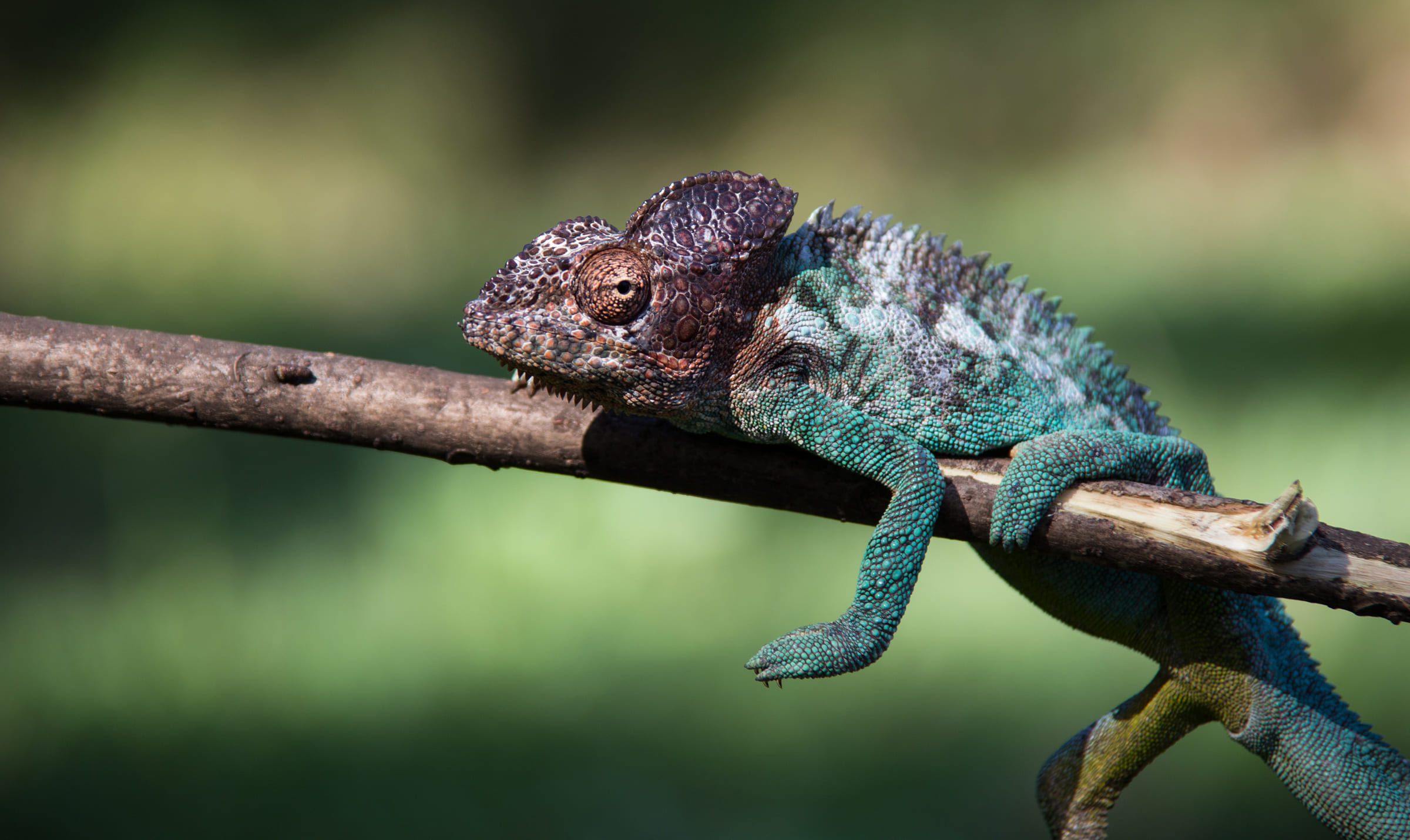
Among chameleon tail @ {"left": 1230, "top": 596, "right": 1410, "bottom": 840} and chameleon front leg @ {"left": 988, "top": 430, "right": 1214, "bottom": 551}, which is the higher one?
chameleon front leg @ {"left": 988, "top": 430, "right": 1214, "bottom": 551}

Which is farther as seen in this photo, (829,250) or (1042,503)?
(829,250)

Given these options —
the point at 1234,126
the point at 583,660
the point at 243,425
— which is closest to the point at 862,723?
the point at 583,660

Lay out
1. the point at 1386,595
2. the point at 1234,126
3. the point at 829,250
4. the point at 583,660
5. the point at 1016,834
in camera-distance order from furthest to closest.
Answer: the point at 1234,126, the point at 583,660, the point at 1016,834, the point at 829,250, the point at 1386,595

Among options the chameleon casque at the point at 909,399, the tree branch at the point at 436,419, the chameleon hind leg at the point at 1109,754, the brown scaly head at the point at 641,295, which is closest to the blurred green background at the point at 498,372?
the chameleon hind leg at the point at 1109,754

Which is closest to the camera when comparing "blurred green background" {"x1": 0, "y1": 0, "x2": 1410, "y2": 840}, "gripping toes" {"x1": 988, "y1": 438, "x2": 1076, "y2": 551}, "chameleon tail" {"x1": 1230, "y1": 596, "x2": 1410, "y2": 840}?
"gripping toes" {"x1": 988, "y1": 438, "x2": 1076, "y2": 551}

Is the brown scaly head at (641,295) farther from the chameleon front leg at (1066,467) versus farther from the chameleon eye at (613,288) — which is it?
the chameleon front leg at (1066,467)

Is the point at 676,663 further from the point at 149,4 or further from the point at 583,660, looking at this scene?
the point at 149,4

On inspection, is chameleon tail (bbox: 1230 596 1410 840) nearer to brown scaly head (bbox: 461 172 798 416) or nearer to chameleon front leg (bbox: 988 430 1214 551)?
chameleon front leg (bbox: 988 430 1214 551)

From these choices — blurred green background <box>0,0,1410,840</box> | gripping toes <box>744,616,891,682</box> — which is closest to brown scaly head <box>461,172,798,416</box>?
gripping toes <box>744,616,891,682</box>
